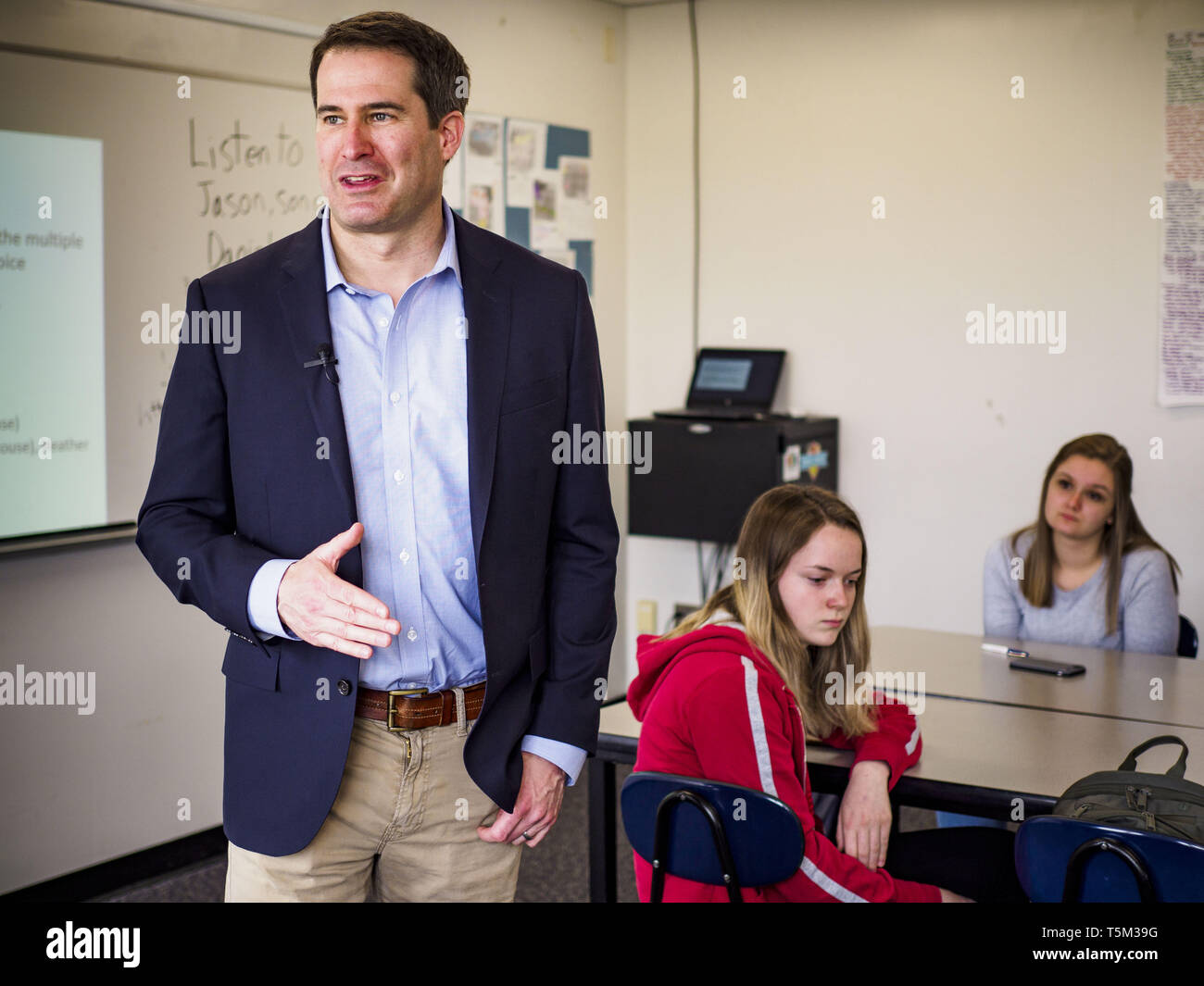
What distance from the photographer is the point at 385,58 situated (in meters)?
1.43

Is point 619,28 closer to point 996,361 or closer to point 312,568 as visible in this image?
point 996,361

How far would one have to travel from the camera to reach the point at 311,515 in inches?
55.7

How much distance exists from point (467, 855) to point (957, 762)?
1.17 metres

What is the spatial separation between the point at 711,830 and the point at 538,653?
0.62 m

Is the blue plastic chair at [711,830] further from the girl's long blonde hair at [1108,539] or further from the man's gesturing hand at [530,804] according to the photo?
the girl's long blonde hair at [1108,539]

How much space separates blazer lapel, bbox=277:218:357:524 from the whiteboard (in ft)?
6.59

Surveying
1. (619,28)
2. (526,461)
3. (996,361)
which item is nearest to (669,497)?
(996,361)

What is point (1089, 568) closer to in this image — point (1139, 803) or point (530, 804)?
point (1139, 803)

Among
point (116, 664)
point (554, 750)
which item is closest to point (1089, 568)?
point (554, 750)

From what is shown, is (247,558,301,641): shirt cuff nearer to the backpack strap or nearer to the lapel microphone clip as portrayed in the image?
the lapel microphone clip

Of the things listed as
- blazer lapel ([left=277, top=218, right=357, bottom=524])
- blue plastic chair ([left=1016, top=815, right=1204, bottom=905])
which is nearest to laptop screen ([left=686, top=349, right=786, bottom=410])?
blue plastic chair ([left=1016, top=815, right=1204, bottom=905])

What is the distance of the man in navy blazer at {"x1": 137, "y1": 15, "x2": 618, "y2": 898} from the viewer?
1406mm

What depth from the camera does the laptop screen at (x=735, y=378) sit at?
4.81m

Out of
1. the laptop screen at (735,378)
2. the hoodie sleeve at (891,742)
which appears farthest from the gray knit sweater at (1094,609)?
the laptop screen at (735,378)
